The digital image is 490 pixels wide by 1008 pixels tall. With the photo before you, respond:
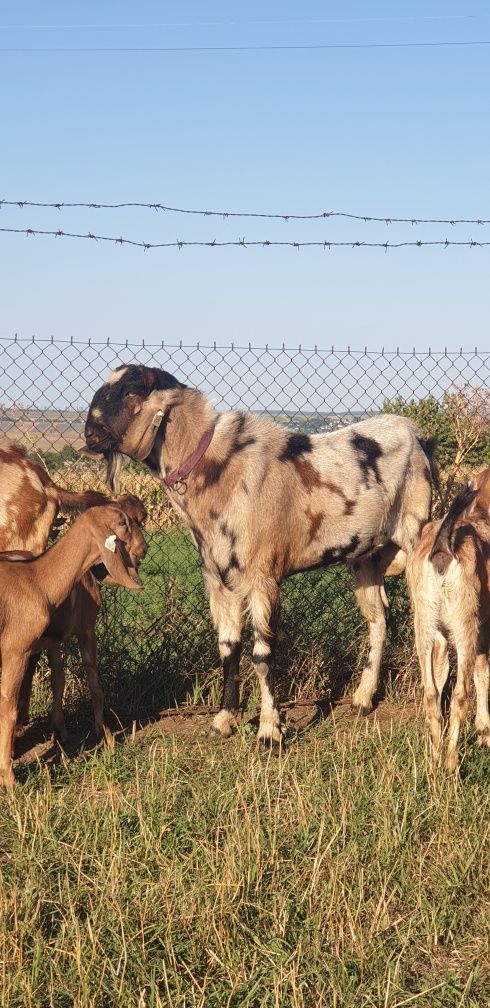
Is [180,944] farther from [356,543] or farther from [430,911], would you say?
[356,543]

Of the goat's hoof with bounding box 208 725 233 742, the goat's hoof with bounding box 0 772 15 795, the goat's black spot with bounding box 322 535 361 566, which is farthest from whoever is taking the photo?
the goat's black spot with bounding box 322 535 361 566

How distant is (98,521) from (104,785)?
134 cm

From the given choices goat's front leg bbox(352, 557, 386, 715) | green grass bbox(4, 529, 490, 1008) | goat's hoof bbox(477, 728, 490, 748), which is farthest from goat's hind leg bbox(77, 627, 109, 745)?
goat's hoof bbox(477, 728, 490, 748)

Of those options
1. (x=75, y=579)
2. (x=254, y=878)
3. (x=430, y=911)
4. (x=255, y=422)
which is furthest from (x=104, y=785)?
(x=255, y=422)

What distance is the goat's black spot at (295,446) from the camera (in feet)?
23.1

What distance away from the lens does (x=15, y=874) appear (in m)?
4.66

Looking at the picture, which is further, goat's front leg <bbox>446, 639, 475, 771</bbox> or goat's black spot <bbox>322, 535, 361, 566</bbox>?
goat's black spot <bbox>322, 535, 361, 566</bbox>

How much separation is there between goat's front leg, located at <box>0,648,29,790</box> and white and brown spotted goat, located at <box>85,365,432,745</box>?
148 centimetres

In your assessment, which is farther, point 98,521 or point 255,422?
point 255,422

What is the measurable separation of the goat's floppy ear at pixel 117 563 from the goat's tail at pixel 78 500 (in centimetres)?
58

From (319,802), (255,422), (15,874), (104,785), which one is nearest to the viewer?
(15,874)

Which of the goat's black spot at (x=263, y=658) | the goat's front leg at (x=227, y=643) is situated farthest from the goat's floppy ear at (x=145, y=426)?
the goat's black spot at (x=263, y=658)

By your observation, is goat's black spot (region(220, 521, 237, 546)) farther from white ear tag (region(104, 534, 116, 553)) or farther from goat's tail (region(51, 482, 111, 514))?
white ear tag (region(104, 534, 116, 553))

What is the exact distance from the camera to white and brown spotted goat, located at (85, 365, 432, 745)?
22.2 feet
